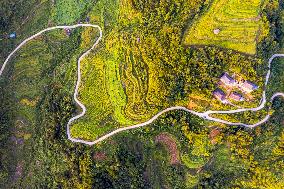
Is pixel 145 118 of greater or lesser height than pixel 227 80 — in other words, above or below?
below

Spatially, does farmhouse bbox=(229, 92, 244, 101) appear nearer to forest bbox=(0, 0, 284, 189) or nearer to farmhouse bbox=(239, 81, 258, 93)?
farmhouse bbox=(239, 81, 258, 93)

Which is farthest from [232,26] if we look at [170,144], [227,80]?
[170,144]

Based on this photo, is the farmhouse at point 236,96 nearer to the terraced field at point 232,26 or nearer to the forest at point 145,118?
the forest at point 145,118

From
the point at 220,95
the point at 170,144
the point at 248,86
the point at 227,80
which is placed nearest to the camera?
the point at 248,86

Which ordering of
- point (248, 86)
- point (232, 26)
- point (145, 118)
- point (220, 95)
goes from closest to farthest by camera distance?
point (248, 86), point (220, 95), point (232, 26), point (145, 118)

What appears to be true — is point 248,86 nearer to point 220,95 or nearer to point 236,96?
point 236,96

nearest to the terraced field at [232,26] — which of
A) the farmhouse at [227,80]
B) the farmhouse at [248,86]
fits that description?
the farmhouse at [227,80]

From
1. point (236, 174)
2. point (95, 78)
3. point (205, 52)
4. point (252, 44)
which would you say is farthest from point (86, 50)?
point (236, 174)
